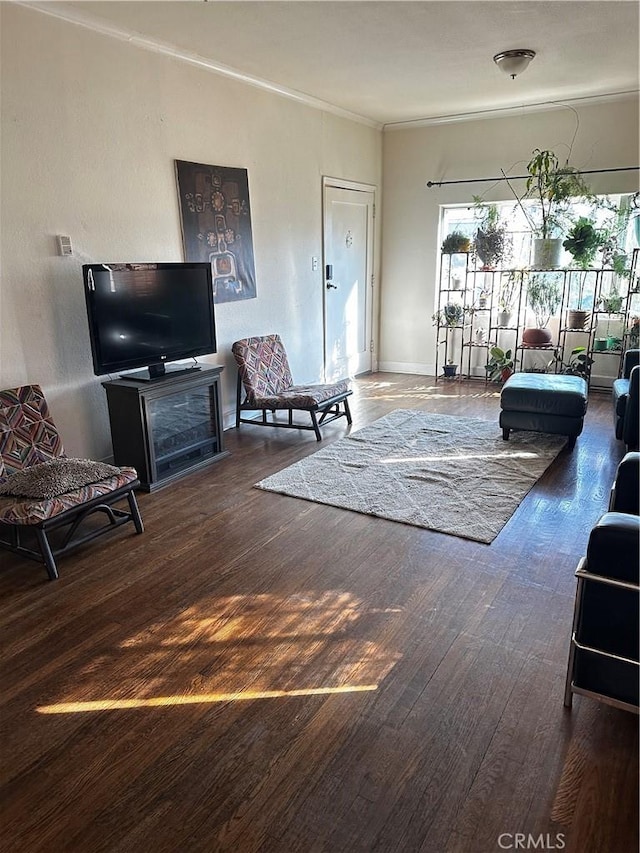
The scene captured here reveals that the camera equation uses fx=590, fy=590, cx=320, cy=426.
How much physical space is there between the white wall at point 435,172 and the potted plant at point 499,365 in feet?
2.58

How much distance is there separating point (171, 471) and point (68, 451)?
647 mm

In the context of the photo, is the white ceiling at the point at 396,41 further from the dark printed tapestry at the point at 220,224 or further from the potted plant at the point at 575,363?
the potted plant at the point at 575,363

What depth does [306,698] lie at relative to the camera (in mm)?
1982

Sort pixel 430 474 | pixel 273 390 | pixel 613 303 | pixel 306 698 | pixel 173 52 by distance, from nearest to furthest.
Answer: pixel 306 698 < pixel 430 474 < pixel 173 52 < pixel 273 390 < pixel 613 303

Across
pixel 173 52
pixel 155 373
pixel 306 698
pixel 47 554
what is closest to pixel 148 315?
pixel 155 373

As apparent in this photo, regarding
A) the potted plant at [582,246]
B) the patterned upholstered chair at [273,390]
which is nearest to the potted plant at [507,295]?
the potted plant at [582,246]

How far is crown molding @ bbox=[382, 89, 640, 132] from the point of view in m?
5.50

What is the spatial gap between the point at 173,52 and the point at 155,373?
7.19ft

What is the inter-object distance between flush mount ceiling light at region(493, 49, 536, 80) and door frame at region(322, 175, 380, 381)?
2046mm

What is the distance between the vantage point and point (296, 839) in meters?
1.50

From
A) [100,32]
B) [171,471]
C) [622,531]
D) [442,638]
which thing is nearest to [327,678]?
[442,638]

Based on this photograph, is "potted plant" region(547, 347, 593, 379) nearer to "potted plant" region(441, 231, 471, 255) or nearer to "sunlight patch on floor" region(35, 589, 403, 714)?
"potted plant" region(441, 231, 471, 255)

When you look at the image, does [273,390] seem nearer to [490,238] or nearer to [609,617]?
[490,238]

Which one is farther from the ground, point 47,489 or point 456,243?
point 456,243
